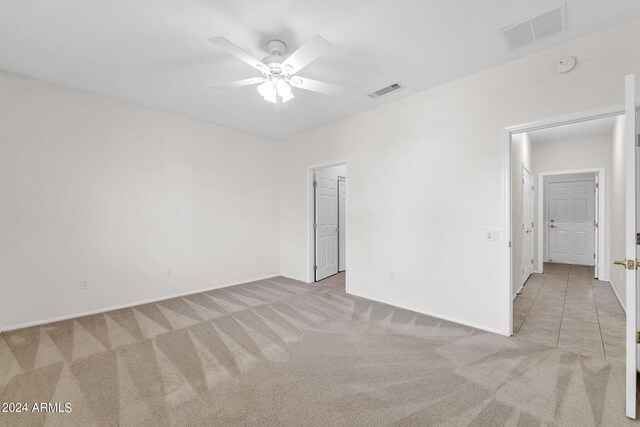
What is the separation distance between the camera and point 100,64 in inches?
105

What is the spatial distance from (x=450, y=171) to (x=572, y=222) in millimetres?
5760

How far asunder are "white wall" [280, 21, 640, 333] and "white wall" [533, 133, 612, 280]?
4009 millimetres

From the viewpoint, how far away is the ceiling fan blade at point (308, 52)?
173 cm

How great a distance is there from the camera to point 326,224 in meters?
5.16

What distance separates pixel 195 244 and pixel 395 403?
3.64m

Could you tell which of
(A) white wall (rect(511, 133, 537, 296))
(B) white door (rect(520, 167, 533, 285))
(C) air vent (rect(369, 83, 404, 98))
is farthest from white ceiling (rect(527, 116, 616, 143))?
(C) air vent (rect(369, 83, 404, 98))

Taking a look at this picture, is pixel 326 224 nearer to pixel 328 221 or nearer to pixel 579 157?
pixel 328 221

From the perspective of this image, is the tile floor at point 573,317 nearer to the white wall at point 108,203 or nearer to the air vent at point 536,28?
the air vent at point 536,28

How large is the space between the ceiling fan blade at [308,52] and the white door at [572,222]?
7564 millimetres

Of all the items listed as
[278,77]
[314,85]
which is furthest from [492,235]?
[278,77]

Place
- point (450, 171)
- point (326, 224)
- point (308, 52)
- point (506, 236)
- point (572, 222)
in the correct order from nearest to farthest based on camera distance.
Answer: point (308, 52), point (506, 236), point (450, 171), point (326, 224), point (572, 222)

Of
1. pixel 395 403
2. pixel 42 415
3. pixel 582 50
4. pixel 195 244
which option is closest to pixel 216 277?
pixel 195 244

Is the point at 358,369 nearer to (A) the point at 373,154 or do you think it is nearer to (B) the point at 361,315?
(B) the point at 361,315

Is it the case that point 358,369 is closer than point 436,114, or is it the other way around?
point 358,369
